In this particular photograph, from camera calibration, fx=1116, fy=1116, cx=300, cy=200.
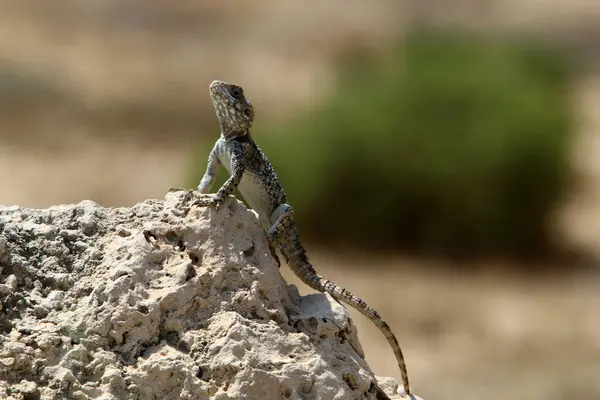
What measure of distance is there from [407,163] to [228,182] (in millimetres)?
16016

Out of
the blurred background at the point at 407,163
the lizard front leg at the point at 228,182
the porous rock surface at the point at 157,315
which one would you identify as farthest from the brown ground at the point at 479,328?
the porous rock surface at the point at 157,315

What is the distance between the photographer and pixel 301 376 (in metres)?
4.19

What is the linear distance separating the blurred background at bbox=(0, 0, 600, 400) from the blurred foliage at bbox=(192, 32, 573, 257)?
36mm

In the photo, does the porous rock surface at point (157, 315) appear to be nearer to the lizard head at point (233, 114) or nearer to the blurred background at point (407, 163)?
the lizard head at point (233, 114)

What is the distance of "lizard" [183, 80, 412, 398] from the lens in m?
4.92

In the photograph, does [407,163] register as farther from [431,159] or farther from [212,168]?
[212,168]

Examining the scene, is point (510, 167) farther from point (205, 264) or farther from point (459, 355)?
point (205, 264)

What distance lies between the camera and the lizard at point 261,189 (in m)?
4.92

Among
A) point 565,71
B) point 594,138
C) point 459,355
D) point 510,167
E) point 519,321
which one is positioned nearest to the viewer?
point 459,355

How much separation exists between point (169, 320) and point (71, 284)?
0.40 metres

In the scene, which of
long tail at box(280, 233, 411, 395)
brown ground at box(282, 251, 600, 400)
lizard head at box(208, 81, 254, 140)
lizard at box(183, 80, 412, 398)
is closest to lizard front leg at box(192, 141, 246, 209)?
lizard at box(183, 80, 412, 398)

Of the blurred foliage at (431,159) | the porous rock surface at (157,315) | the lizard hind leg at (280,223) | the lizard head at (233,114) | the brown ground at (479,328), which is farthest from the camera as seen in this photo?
the blurred foliage at (431,159)

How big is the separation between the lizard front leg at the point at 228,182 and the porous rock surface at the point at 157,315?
1.7 inches

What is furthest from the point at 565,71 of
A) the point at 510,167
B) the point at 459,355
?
the point at 459,355
